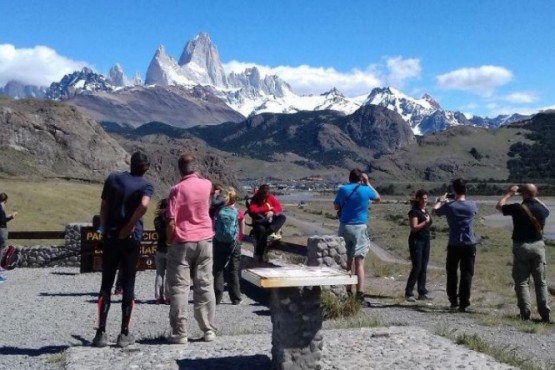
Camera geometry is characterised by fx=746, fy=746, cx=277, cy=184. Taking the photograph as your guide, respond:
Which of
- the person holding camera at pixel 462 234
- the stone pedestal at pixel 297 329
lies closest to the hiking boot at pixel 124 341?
the stone pedestal at pixel 297 329

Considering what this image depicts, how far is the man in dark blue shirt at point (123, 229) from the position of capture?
8.21m

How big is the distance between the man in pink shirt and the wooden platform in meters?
1.11

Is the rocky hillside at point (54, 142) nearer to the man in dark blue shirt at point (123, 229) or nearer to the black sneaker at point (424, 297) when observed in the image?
the black sneaker at point (424, 297)

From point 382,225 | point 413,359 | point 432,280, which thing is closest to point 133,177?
point 413,359

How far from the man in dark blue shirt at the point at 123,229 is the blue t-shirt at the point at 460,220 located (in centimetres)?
539

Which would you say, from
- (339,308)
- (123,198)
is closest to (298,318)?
(123,198)

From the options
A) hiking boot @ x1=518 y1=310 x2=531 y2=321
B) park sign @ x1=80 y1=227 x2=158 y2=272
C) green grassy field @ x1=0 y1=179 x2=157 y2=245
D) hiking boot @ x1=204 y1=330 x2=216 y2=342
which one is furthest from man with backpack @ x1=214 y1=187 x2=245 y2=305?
green grassy field @ x1=0 y1=179 x2=157 y2=245

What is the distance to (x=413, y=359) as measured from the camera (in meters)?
7.89

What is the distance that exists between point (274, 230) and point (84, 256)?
7241 mm

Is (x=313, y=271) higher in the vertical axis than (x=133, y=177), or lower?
lower

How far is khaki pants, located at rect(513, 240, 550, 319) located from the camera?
11.0 m

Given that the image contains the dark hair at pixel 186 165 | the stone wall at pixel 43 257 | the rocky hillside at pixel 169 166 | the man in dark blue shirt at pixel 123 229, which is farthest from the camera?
the rocky hillside at pixel 169 166

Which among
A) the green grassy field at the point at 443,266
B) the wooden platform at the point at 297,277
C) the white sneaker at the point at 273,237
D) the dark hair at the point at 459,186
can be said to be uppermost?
the dark hair at the point at 459,186

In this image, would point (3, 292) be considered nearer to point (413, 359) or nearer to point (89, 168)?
point (413, 359)
